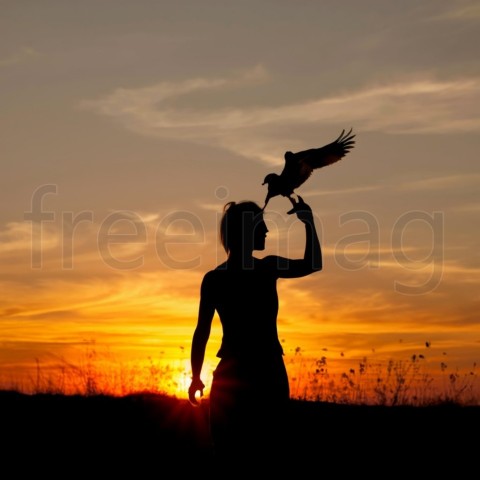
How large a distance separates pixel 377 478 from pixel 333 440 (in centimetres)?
130

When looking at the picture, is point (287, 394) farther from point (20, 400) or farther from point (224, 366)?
point (20, 400)

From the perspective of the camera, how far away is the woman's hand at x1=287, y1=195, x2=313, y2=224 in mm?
5738

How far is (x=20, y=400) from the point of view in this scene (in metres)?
12.2

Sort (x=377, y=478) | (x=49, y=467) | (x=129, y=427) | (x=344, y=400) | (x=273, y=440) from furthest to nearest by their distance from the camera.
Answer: (x=344, y=400), (x=129, y=427), (x=49, y=467), (x=377, y=478), (x=273, y=440)

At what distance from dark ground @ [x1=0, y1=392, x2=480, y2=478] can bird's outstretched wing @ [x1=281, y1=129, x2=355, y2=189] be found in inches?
106

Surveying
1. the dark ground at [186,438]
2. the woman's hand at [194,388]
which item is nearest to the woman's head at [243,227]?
the woman's hand at [194,388]

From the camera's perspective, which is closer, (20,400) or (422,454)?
(422,454)

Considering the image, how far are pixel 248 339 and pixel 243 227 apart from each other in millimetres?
705

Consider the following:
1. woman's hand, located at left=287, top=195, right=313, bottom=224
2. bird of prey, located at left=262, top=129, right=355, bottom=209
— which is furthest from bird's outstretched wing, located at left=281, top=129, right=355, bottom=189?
woman's hand, located at left=287, top=195, right=313, bottom=224

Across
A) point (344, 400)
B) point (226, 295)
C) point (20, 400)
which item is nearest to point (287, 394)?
point (226, 295)

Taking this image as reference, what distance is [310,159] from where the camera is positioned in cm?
805

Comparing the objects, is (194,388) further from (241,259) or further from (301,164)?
(301,164)

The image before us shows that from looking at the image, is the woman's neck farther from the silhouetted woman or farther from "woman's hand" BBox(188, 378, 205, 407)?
"woman's hand" BBox(188, 378, 205, 407)

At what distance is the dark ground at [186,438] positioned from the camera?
916 centimetres
